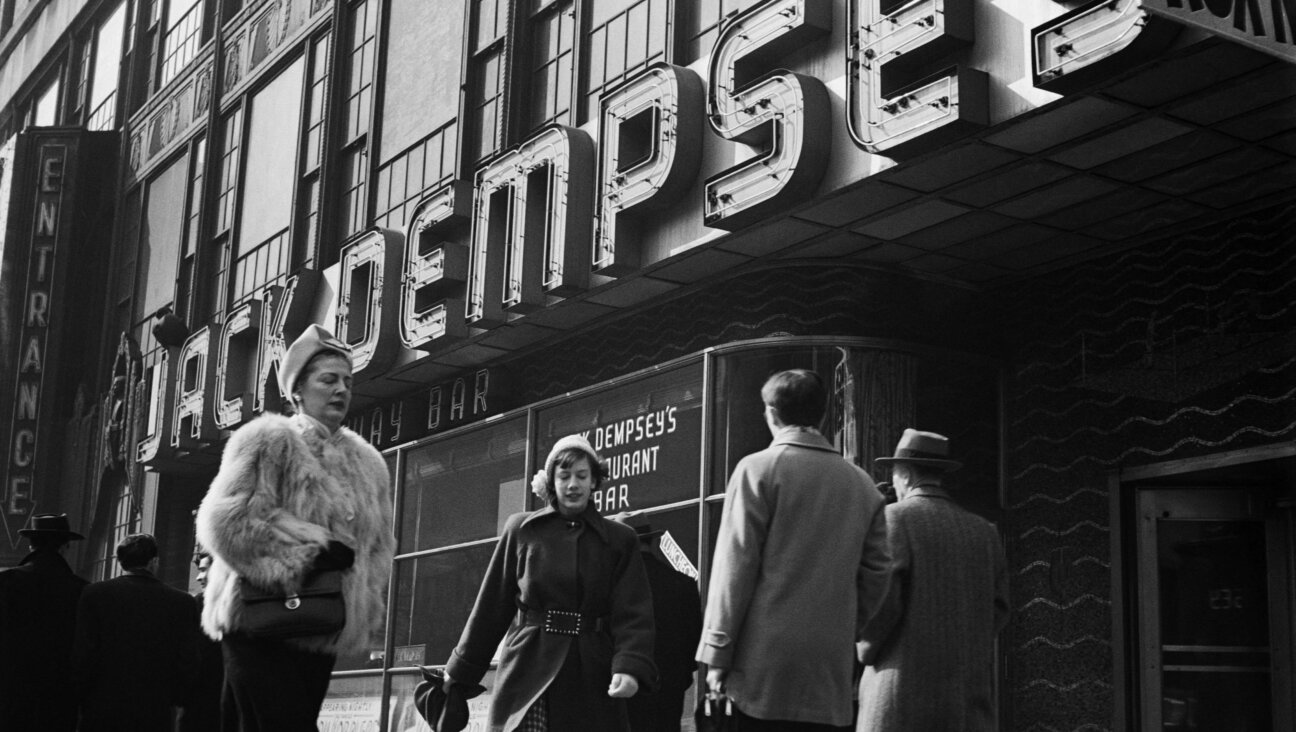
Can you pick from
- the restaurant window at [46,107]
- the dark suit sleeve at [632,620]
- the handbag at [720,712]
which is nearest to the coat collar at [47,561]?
the dark suit sleeve at [632,620]

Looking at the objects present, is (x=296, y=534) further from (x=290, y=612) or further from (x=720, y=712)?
(x=720, y=712)

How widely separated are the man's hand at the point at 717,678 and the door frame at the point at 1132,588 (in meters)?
5.87

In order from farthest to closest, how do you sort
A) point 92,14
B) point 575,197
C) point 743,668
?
point 92,14, point 575,197, point 743,668

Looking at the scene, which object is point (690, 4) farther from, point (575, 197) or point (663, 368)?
point (663, 368)

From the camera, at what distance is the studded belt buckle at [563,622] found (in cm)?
668

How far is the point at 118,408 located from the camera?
1067 inches

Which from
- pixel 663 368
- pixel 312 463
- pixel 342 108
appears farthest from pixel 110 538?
pixel 312 463

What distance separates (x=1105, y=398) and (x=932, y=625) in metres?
5.39

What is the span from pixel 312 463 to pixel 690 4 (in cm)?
879

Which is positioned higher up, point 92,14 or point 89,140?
point 92,14

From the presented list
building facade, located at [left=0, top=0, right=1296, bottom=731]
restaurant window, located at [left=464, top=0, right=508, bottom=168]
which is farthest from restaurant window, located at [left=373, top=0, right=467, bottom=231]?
restaurant window, located at [left=464, top=0, right=508, bottom=168]

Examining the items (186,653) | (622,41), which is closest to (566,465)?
(186,653)

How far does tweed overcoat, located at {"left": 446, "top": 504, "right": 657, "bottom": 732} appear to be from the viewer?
6.58 metres

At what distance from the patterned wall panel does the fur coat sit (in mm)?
6479
